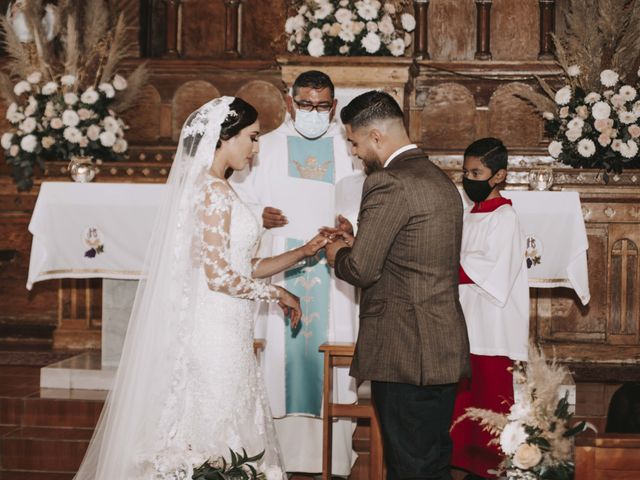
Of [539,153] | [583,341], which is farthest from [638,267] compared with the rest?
[539,153]

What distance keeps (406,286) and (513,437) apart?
0.69 m

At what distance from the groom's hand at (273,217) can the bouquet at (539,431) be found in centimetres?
192

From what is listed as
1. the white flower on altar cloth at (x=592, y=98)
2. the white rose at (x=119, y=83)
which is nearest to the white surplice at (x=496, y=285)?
the white flower on altar cloth at (x=592, y=98)

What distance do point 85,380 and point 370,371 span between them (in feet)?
10.7

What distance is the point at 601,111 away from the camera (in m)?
6.66

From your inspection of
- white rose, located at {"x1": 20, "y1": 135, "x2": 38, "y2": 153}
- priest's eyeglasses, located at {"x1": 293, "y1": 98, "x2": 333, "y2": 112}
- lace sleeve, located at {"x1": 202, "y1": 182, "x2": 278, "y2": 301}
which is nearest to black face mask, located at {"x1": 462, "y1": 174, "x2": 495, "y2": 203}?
priest's eyeglasses, located at {"x1": 293, "y1": 98, "x2": 333, "y2": 112}

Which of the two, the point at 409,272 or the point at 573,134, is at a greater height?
the point at 573,134

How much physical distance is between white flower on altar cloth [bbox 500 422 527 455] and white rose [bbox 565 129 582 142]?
13.2 ft

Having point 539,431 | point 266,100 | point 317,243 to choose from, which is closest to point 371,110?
point 317,243

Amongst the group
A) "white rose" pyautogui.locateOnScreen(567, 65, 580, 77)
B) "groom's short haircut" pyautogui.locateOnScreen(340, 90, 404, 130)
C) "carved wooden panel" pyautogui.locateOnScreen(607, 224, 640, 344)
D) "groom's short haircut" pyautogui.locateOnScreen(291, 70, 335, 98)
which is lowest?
"carved wooden panel" pyautogui.locateOnScreen(607, 224, 640, 344)

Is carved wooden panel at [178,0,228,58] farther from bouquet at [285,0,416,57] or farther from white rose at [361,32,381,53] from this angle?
white rose at [361,32,381,53]

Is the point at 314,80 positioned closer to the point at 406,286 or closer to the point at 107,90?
the point at 406,286

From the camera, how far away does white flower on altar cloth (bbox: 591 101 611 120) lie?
665 centimetres

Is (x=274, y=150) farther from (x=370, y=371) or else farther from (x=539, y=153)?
(x=539, y=153)
